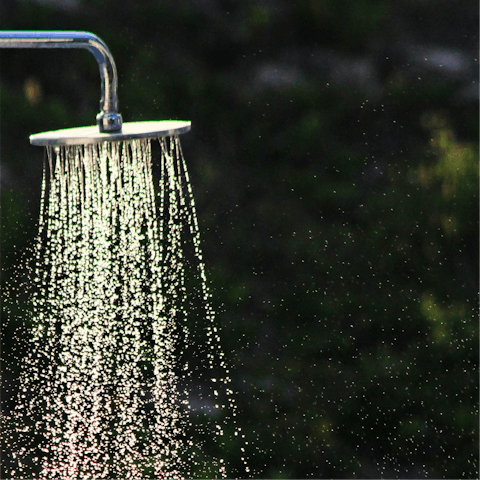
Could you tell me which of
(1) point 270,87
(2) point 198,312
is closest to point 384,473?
(2) point 198,312

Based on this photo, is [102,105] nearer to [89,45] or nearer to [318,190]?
[89,45]

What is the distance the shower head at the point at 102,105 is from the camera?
0.57m

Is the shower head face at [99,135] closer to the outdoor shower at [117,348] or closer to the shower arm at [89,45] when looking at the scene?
the shower arm at [89,45]

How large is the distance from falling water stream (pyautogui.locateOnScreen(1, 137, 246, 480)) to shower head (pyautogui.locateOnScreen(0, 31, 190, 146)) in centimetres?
117

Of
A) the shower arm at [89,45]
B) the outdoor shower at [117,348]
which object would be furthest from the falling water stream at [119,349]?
the shower arm at [89,45]

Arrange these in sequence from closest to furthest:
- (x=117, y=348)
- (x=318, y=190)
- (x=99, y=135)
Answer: (x=99, y=135)
(x=117, y=348)
(x=318, y=190)

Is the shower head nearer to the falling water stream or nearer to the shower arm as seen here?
the shower arm

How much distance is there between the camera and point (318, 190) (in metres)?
2.23

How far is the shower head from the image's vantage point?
0.57 m

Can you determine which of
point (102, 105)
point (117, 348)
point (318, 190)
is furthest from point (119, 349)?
point (102, 105)

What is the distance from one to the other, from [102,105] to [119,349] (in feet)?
4.80

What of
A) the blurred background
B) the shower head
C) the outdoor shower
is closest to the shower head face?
the shower head

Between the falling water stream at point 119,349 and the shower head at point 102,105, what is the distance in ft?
3.83

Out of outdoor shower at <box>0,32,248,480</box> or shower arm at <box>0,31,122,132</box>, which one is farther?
outdoor shower at <box>0,32,248,480</box>
